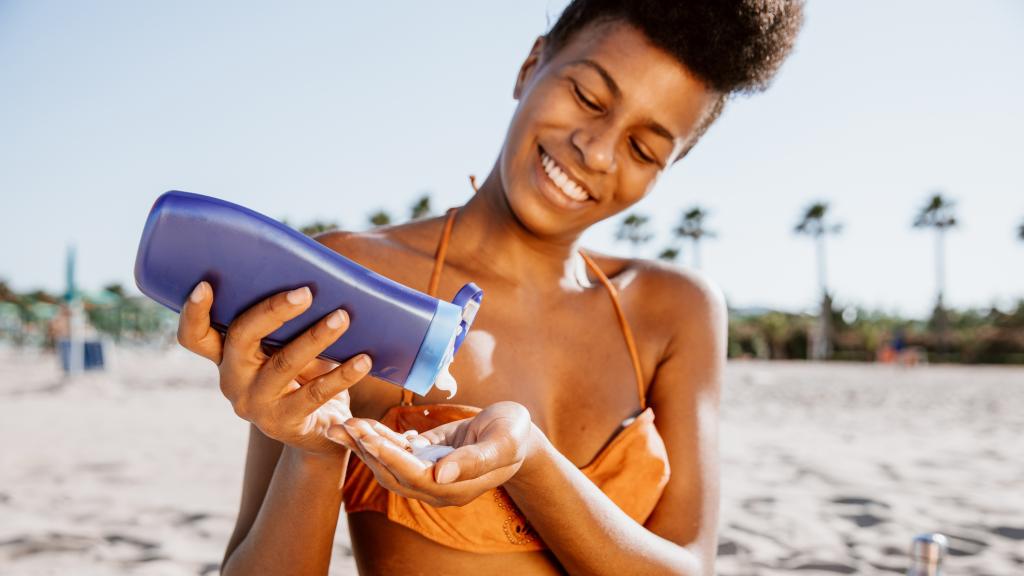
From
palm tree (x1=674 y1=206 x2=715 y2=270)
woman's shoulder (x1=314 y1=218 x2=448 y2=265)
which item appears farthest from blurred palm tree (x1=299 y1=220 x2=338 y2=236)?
palm tree (x1=674 y1=206 x2=715 y2=270)

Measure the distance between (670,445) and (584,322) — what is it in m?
0.38

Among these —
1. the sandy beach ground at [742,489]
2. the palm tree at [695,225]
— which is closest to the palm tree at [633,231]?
the palm tree at [695,225]

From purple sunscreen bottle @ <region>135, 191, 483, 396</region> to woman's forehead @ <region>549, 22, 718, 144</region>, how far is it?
767mm

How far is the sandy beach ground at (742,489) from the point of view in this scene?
3070 millimetres

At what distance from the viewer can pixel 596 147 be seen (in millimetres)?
1607

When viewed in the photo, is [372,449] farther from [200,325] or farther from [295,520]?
[295,520]

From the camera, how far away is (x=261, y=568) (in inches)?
54.2

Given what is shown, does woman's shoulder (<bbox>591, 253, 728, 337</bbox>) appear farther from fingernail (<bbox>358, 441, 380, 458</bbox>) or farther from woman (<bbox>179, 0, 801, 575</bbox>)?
fingernail (<bbox>358, 441, 380, 458</bbox>)

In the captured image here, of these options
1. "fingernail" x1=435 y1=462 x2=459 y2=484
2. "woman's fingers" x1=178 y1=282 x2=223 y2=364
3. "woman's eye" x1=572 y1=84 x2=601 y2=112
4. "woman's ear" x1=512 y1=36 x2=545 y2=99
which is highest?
"woman's ear" x1=512 y1=36 x2=545 y2=99

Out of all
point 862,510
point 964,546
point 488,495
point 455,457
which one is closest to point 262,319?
point 455,457

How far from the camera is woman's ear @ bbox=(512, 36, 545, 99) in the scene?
6.24ft

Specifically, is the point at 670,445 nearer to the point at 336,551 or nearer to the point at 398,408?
the point at 398,408

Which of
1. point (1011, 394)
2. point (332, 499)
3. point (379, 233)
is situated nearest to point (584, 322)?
point (379, 233)

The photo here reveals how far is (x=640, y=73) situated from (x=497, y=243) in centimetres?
55
